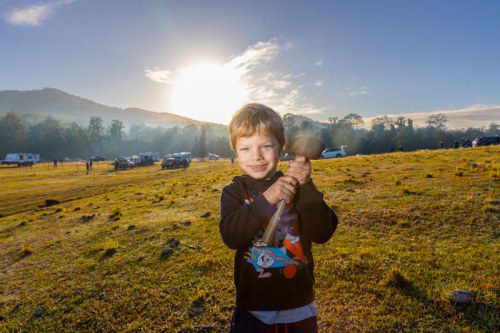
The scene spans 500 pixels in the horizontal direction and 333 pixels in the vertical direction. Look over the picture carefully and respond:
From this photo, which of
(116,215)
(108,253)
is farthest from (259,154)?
(116,215)

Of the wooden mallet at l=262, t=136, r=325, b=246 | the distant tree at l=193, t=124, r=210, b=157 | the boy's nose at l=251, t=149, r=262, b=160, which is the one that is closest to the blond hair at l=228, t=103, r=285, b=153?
the boy's nose at l=251, t=149, r=262, b=160

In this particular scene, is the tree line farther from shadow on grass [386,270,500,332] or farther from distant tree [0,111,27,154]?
shadow on grass [386,270,500,332]

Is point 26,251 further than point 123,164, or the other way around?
point 123,164

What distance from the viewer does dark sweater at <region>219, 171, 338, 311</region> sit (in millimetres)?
2000

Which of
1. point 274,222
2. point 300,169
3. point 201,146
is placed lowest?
point 274,222

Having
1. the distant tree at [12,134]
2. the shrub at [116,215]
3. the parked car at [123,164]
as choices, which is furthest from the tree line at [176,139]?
the shrub at [116,215]

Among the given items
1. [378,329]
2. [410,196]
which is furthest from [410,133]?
[378,329]

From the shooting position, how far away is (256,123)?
221 centimetres

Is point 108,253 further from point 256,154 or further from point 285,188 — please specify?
point 285,188

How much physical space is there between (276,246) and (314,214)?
0.39 m

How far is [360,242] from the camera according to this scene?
253 inches

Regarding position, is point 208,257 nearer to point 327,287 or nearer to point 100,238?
point 327,287

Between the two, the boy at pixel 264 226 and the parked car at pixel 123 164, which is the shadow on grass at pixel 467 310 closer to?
the boy at pixel 264 226

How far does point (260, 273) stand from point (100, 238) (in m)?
8.62
